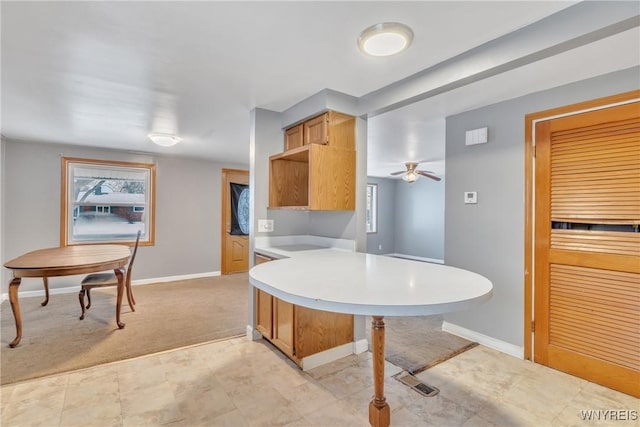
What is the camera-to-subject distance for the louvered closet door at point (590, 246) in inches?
81.0

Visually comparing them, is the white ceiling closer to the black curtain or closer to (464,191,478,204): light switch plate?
(464,191,478,204): light switch plate

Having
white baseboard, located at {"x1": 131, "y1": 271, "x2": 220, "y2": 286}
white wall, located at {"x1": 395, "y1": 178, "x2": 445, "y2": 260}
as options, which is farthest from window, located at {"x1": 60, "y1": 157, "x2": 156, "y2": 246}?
white wall, located at {"x1": 395, "y1": 178, "x2": 445, "y2": 260}

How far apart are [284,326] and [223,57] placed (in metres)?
1.98

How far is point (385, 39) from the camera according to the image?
5.44 feet

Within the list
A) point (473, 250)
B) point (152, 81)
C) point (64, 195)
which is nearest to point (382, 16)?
point (152, 81)

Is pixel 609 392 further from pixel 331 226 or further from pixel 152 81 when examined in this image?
pixel 152 81

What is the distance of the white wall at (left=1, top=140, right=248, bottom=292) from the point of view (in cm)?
421

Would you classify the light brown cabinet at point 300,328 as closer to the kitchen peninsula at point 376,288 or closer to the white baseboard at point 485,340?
the kitchen peninsula at point 376,288

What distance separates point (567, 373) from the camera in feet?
7.59

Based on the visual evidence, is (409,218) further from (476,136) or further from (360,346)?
(360,346)

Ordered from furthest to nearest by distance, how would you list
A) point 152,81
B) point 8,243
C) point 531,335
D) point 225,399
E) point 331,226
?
point 8,243 → point 331,226 → point 531,335 → point 152,81 → point 225,399

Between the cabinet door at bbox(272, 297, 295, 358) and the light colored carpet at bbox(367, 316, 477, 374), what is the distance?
32.8 inches

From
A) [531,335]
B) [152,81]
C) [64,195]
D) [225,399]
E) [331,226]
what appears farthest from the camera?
[64,195]

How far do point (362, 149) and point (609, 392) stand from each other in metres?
2.44
